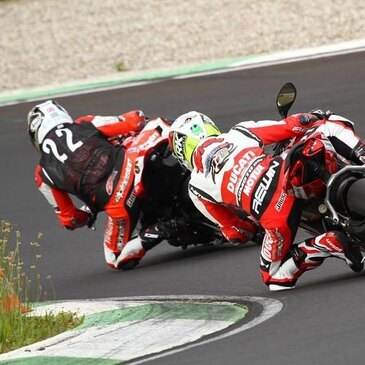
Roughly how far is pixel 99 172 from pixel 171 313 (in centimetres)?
312

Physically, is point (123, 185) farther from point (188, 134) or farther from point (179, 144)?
point (188, 134)

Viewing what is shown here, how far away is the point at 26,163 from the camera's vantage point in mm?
15469

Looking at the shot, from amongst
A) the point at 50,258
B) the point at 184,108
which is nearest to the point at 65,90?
the point at 184,108

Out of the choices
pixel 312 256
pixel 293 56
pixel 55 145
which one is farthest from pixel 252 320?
pixel 293 56

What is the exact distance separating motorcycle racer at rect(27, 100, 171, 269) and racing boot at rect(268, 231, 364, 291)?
104 inches

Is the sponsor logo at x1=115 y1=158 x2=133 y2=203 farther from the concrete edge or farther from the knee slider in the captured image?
the concrete edge

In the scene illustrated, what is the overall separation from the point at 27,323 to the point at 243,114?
7.23m

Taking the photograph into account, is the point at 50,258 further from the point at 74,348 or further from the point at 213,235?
the point at 74,348

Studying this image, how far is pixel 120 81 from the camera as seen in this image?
60.8 feet

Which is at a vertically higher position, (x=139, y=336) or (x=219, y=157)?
(x=219, y=157)

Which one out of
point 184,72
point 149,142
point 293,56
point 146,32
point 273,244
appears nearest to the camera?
point 273,244

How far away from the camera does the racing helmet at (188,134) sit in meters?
9.66

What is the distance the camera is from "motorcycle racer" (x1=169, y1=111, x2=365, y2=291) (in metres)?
8.54

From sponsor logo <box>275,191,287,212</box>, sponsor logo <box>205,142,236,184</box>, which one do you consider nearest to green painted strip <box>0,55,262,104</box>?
sponsor logo <box>205,142,236,184</box>
